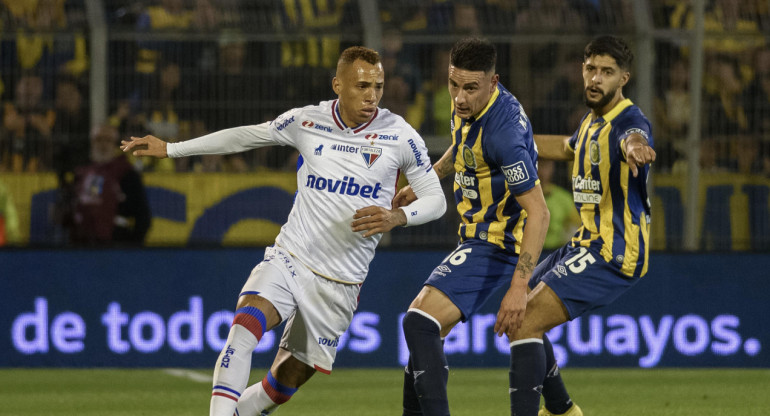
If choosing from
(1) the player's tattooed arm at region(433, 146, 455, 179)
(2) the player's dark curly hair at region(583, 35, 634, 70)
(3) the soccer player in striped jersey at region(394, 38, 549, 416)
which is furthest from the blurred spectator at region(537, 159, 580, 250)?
(3) the soccer player in striped jersey at region(394, 38, 549, 416)

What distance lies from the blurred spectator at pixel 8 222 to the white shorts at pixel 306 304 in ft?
17.2

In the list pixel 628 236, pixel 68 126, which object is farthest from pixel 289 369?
pixel 68 126

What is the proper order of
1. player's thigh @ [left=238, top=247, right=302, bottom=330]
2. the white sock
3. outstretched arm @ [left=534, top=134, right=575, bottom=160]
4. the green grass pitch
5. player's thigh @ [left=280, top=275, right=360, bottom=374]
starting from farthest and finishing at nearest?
the green grass pitch
outstretched arm @ [left=534, top=134, right=575, bottom=160]
player's thigh @ [left=280, top=275, right=360, bottom=374]
player's thigh @ [left=238, top=247, right=302, bottom=330]
the white sock

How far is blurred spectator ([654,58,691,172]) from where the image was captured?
10.7m

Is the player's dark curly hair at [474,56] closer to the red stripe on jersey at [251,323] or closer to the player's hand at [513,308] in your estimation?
the player's hand at [513,308]

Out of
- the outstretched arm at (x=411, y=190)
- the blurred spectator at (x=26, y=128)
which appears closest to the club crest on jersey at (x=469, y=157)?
the outstretched arm at (x=411, y=190)

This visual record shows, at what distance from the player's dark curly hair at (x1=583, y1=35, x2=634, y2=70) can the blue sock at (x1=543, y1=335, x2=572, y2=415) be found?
150 cm

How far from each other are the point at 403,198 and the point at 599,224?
3.34ft

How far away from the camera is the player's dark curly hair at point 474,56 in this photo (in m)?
5.96

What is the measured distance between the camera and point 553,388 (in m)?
6.47

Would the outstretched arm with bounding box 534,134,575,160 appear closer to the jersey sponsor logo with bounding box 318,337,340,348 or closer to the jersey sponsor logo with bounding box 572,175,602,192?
the jersey sponsor logo with bounding box 572,175,602,192

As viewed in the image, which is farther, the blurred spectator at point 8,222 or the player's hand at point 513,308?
the blurred spectator at point 8,222

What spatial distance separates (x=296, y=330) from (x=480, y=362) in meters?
4.60

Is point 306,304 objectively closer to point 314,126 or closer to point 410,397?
point 410,397
